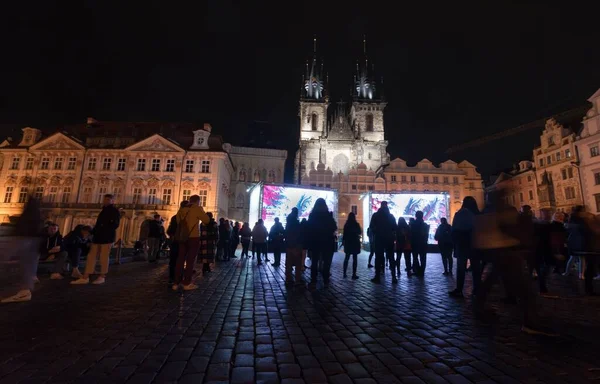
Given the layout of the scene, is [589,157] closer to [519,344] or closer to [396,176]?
[396,176]

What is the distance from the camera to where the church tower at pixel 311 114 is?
193 ft

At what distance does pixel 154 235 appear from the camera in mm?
12539

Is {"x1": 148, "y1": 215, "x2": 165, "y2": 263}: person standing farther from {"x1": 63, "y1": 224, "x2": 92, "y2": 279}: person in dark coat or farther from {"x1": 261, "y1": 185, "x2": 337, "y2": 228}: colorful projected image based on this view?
{"x1": 261, "y1": 185, "x2": 337, "y2": 228}: colorful projected image

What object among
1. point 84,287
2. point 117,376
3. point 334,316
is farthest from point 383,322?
point 84,287

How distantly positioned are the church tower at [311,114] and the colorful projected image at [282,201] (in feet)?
116

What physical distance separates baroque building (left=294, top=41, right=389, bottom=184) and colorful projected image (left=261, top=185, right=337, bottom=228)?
30278 millimetres

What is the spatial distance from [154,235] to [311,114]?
54.5m

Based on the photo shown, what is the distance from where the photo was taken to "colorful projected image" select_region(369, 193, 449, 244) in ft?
78.6

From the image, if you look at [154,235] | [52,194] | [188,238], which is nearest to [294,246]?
[188,238]

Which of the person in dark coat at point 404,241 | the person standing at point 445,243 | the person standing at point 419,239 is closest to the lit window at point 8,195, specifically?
the person in dark coat at point 404,241

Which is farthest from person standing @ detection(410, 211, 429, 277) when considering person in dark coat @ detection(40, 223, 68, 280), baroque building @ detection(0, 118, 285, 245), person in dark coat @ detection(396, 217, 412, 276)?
baroque building @ detection(0, 118, 285, 245)

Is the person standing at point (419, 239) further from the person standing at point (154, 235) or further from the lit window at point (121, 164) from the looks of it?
the lit window at point (121, 164)

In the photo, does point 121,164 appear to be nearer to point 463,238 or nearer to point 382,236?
point 382,236

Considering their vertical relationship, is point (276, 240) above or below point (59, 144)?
below
